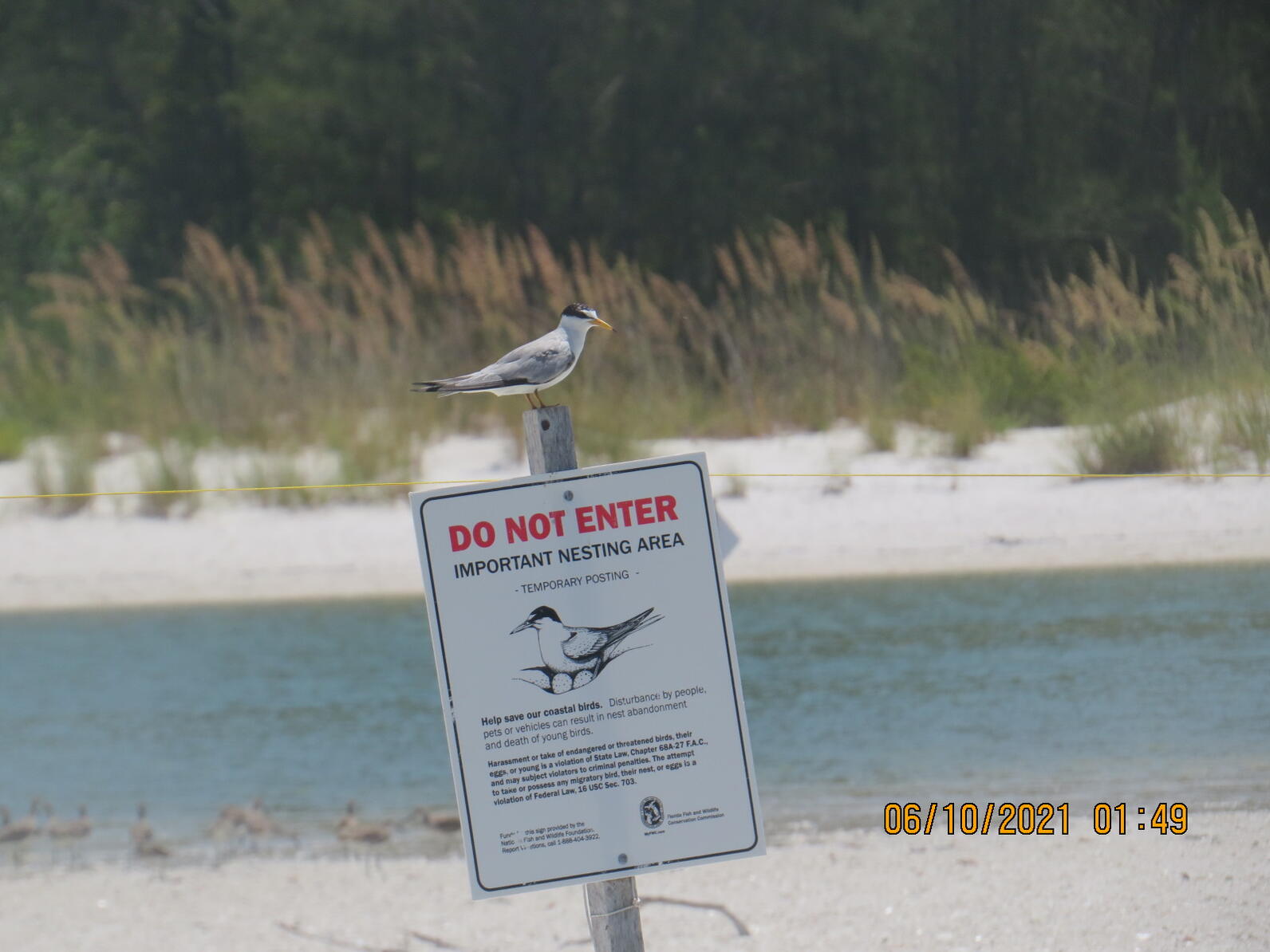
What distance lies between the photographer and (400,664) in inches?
252

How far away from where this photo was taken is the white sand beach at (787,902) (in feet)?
12.3

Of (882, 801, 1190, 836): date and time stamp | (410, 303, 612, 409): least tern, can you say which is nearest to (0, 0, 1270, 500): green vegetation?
(882, 801, 1190, 836): date and time stamp

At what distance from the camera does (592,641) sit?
2057 mm

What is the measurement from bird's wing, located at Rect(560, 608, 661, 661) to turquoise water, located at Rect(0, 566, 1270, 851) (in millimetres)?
2740

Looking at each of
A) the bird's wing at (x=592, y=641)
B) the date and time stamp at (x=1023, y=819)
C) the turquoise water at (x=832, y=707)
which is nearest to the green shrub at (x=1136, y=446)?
the turquoise water at (x=832, y=707)

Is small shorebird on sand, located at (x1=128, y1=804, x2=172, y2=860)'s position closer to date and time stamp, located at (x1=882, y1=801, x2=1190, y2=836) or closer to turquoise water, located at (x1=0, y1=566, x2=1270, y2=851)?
turquoise water, located at (x1=0, y1=566, x2=1270, y2=851)

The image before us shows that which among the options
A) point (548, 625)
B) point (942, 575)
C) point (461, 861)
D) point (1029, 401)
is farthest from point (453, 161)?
point (548, 625)

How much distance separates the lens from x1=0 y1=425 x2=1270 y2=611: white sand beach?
7.11 meters

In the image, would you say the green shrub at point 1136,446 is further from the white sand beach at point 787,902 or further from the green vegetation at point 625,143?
the green vegetation at point 625,143

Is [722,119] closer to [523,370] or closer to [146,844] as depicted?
[146,844]

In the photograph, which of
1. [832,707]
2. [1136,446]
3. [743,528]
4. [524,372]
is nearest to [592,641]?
[524,372]

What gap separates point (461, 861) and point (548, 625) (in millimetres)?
2658

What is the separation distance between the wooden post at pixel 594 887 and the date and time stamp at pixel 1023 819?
8.09 ft

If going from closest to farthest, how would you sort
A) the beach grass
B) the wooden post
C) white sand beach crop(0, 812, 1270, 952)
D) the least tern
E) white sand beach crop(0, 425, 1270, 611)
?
1. the wooden post
2. the least tern
3. white sand beach crop(0, 812, 1270, 952)
4. white sand beach crop(0, 425, 1270, 611)
5. the beach grass
